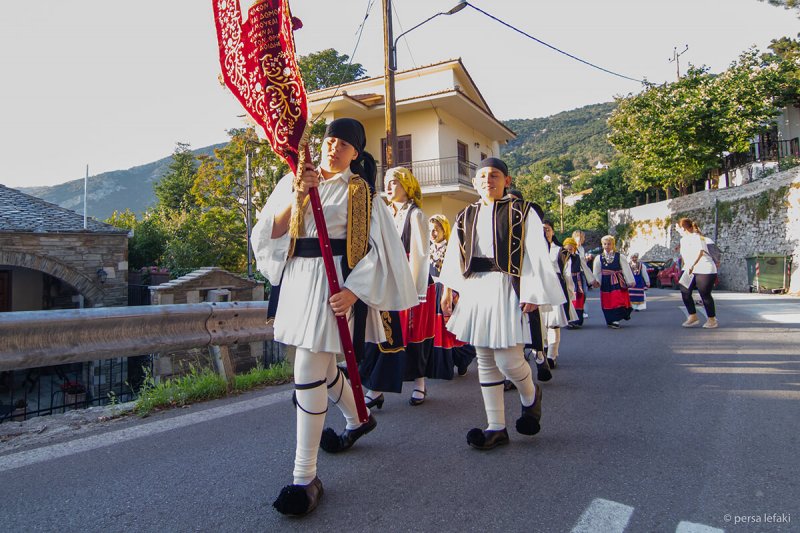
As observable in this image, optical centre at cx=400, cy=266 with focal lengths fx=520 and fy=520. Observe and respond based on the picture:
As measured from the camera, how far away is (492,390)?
337 centimetres

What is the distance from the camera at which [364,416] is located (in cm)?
295

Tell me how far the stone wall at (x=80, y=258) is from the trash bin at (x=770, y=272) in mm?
22346

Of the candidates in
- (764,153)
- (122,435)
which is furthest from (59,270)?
(764,153)

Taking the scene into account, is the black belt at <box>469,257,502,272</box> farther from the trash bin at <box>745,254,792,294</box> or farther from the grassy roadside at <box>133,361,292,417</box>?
the trash bin at <box>745,254,792,294</box>

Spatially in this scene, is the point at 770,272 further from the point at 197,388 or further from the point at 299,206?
the point at 299,206

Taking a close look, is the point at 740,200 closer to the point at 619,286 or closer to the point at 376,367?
the point at 619,286

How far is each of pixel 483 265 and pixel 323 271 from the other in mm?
1314

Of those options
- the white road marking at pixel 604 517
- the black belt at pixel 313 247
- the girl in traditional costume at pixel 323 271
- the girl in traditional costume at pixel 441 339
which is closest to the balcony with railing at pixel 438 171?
the girl in traditional costume at pixel 441 339

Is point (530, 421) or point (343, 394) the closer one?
point (343, 394)

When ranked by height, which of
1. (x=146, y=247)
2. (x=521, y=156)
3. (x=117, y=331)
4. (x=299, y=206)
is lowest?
(x=117, y=331)

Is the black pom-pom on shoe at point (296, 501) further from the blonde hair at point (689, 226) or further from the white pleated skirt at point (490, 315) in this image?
the blonde hair at point (689, 226)

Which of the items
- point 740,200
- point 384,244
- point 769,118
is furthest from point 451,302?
point 769,118

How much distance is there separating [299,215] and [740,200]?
86.6 feet

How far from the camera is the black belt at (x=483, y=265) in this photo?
11.4ft
